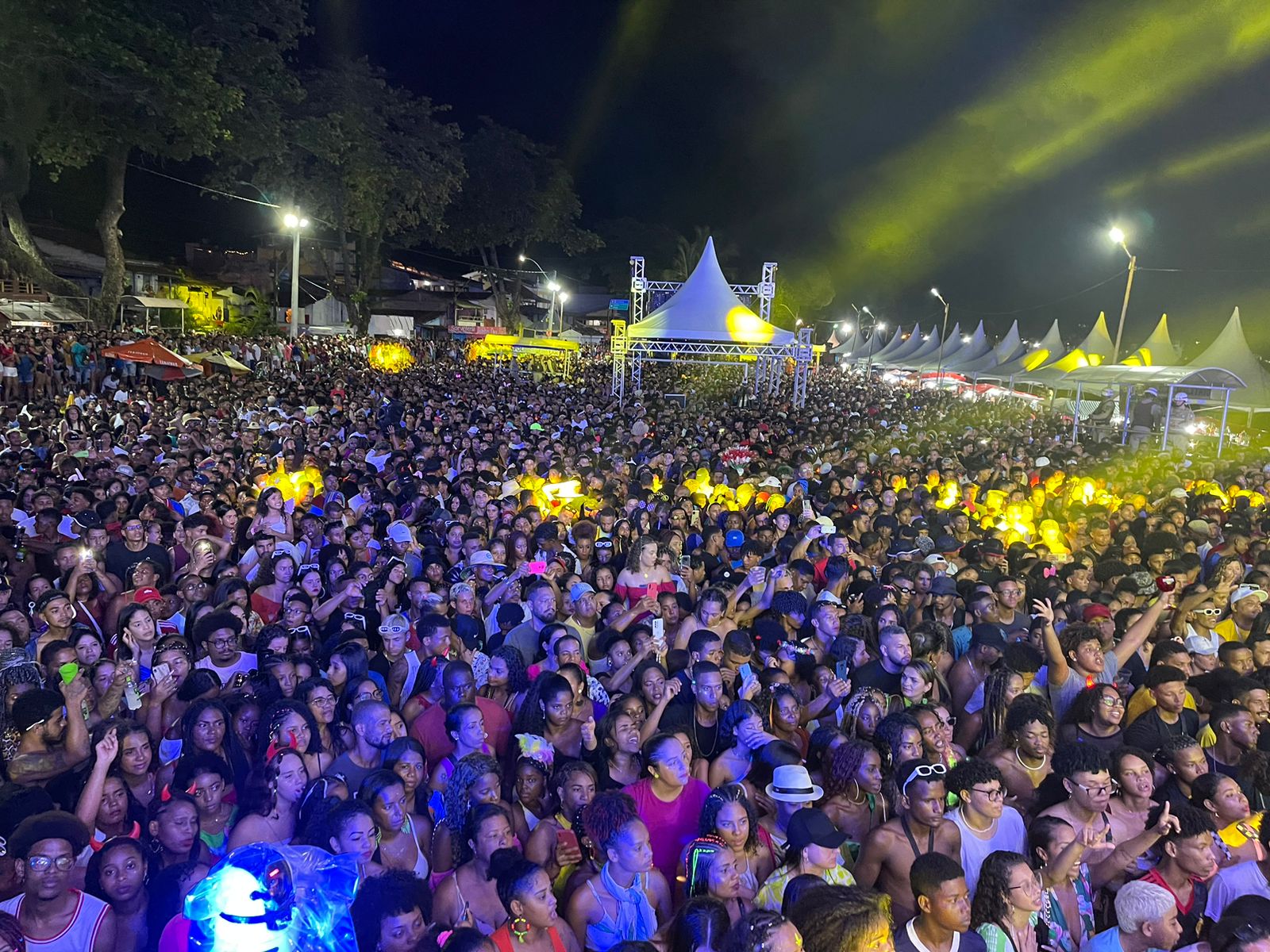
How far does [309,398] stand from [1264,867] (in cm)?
1706

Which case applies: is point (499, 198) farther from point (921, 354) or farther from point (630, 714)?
point (630, 714)

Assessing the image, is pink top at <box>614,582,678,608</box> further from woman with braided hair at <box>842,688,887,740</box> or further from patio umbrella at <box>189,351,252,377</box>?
patio umbrella at <box>189,351,252,377</box>

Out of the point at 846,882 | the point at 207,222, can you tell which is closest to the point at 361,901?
the point at 846,882

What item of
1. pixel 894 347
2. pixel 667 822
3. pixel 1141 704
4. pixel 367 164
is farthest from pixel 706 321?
pixel 894 347

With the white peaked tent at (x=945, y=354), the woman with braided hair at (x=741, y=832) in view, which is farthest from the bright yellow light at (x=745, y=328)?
the white peaked tent at (x=945, y=354)

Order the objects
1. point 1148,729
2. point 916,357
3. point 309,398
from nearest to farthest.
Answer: point 1148,729
point 309,398
point 916,357

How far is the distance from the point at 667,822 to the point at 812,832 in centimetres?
69

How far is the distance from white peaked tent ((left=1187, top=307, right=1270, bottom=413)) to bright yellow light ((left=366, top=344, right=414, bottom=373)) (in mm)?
24240

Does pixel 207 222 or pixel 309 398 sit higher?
pixel 207 222

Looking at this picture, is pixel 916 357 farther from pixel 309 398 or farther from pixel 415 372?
pixel 309 398

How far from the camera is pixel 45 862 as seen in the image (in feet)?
9.47

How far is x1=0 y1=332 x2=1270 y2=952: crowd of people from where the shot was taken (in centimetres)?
301

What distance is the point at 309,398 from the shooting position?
17.8 meters

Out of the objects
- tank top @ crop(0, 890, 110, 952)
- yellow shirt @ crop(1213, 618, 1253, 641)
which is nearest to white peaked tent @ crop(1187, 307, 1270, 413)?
yellow shirt @ crop(1213, 618, 1253, 641)
